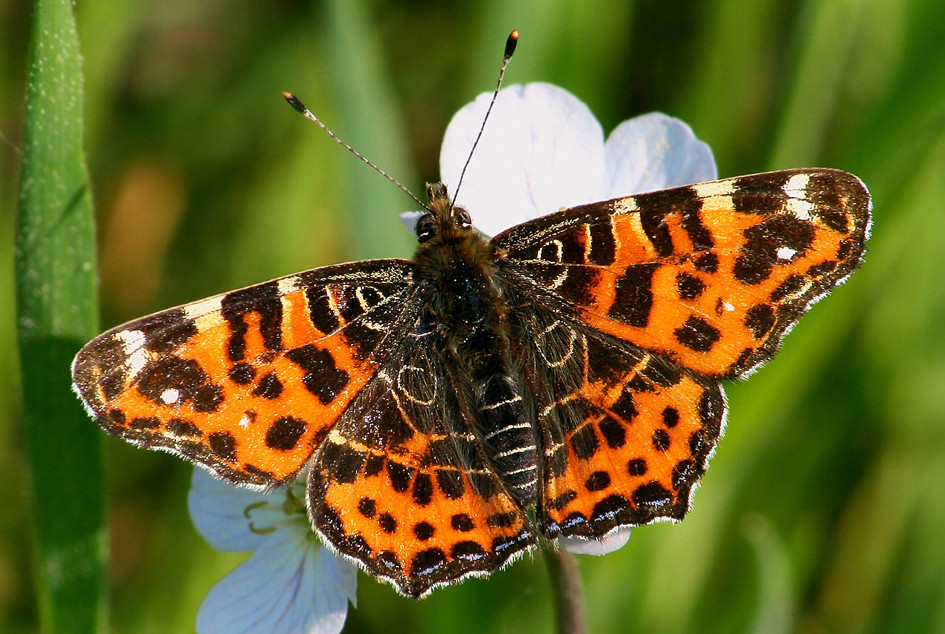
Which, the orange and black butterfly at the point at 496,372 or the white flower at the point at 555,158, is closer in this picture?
the orange and black butterfly at the point at 496,372

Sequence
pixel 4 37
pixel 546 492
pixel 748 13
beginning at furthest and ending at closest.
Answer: pixel 4 37 → pixel 748 13 → pixel 546 492

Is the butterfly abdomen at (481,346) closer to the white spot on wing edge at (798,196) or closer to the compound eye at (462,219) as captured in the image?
the compound eye at (462,219)

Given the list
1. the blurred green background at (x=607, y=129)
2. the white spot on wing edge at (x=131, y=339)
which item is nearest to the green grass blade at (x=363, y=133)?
the blurred green background at (x=607, y=129)

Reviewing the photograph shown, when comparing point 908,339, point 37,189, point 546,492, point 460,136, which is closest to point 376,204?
point 460,136

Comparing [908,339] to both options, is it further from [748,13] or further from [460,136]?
[460,136]

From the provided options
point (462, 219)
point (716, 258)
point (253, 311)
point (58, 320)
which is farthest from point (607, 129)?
point (58, 320)
